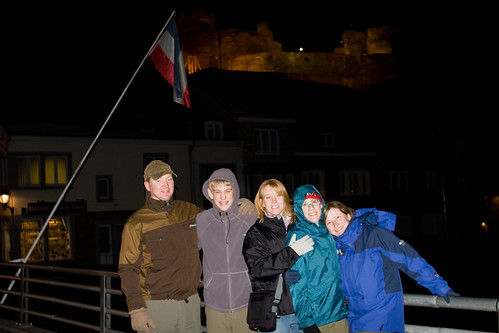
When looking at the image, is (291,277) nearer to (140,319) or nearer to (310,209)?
(310,209)

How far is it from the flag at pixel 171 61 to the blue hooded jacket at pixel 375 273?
20.8 feet

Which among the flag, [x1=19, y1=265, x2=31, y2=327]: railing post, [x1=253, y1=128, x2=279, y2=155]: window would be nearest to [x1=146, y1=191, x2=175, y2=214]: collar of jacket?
[x1=19, y1=265, x2=31, y2=327]: railing post

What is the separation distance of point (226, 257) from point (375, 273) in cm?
128

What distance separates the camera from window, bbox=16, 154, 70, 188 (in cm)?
2855

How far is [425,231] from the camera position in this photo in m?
46.0

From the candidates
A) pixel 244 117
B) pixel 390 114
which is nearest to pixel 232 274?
pixel 244 117

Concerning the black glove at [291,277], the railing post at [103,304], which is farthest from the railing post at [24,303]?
the black glove at [291,277]

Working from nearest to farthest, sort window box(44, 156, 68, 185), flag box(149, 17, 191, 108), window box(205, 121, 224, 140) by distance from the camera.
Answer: flag box(149, 17, 191, 108)
window box(44, 156, 68, 185)
window box(205, 121, 224, 140)

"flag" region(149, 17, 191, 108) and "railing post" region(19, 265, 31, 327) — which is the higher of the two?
"flag" region(149, 17, 191, 108)

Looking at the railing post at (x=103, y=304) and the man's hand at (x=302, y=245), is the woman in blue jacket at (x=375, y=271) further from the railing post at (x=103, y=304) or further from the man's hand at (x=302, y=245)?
the railing post at (x=103, y=304)

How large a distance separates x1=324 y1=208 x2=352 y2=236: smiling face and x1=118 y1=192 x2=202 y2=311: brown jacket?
1285 millimetres

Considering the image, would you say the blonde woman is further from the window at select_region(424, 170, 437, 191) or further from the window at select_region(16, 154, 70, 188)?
the window at select_region(424, 170, 437, 191)

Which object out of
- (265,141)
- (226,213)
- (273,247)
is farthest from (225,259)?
(265,141)

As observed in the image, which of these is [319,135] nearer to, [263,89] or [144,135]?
[263,89]
